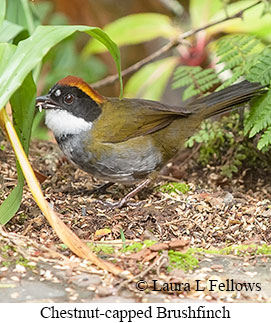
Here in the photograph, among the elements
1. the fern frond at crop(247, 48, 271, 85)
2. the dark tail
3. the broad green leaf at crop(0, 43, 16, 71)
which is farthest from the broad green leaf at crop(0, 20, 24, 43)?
the fern frond at crop(247, 48, 271, 85)

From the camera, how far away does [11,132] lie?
12.3 ft

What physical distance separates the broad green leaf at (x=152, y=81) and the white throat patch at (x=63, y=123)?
2943mm

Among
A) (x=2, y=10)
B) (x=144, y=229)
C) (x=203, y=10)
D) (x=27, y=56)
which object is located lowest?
(x=144, y=229)

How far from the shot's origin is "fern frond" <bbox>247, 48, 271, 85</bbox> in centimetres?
496

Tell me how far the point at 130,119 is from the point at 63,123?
52 centimetres

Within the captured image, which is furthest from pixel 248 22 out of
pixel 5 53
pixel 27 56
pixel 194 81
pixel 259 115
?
pixel 27 56

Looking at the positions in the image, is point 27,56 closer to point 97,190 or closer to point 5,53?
point 5,53

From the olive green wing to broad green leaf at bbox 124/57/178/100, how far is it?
105 inches

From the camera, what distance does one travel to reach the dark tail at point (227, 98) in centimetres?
500

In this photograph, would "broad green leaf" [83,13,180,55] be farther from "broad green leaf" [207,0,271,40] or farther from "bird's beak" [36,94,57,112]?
"bird's beak" [36,94,57,112]

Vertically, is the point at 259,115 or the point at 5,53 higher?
the point at 259,115

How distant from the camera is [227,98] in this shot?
5.11 metres

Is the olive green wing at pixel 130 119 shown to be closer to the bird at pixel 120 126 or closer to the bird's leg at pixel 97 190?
the bird at pixel 120 126
